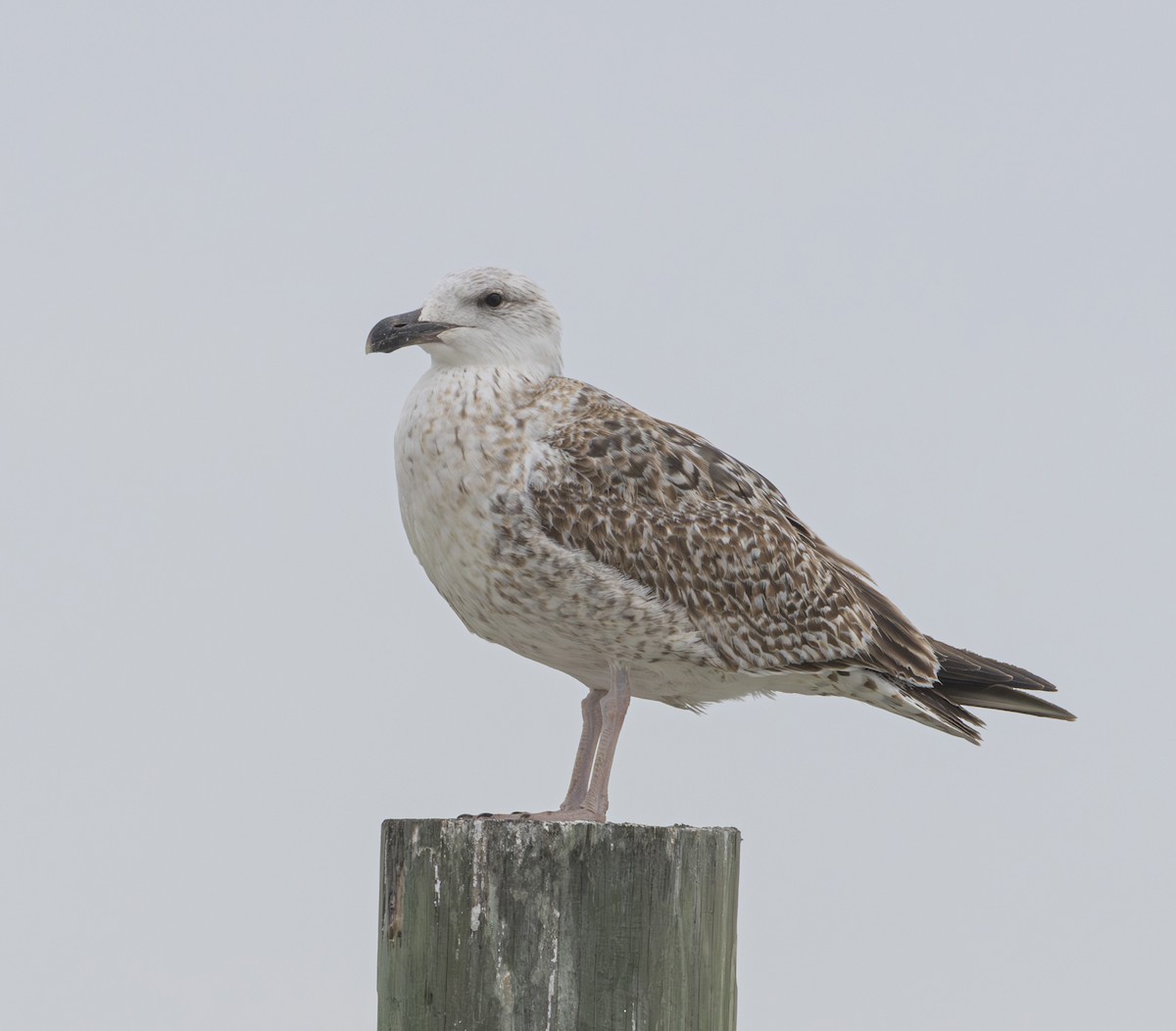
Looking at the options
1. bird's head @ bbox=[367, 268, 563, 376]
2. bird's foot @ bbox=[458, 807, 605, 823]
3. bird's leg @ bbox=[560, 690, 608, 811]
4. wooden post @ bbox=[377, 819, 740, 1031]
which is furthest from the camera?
bird's leg @ bbox=[560, 690, 608, 811]

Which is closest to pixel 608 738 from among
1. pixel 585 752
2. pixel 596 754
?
pixel 596 754

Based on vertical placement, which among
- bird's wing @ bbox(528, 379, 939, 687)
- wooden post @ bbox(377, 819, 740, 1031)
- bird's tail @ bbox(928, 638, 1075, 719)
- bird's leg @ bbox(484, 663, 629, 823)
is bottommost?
wooden post @ bbox(377, 819, 740, 1031)

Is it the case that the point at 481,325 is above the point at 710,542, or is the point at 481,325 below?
above

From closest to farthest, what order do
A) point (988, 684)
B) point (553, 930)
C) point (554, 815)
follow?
point (553, 930), point (554, 815), point (988, 684)

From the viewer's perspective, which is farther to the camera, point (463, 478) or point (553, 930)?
point (463, 478)

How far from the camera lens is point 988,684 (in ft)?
28.5

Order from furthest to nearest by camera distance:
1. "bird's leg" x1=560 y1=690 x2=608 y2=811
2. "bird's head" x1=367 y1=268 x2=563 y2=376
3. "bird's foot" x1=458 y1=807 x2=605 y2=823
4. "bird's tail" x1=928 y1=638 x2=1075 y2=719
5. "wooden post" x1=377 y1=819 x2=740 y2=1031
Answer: "bird's tail" x1=928 y1=638 x2=1075 y2=719
"bird's leg" x1=560 y1=690 x2=608 y2=811
"bird's head" x1=367 y1=268 x2=563 y2=376
"bird's foot" x1=458 y1=807 x2=605 y2=823
"wooden post" x1=377 y1=819 x2=740 y2=1031

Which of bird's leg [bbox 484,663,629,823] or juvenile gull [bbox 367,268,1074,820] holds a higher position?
juvenile gull [bbox 367,268,1074,820]

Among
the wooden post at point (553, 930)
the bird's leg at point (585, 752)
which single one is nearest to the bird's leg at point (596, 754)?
the bird's leg at point (585, 752)

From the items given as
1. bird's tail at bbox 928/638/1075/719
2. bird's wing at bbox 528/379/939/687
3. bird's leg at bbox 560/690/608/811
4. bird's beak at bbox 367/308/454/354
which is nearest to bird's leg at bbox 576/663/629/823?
bird's leg at bbox 560/690/608/811

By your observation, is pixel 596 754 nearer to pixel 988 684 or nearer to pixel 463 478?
pixel 463 478

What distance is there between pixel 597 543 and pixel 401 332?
1.31m

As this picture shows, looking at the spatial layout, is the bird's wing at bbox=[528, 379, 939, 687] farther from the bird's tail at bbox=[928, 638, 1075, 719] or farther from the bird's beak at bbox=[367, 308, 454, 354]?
the bird's beak at bbox=[367, 308, 454, 354]

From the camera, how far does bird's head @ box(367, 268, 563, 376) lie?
7598 mm
